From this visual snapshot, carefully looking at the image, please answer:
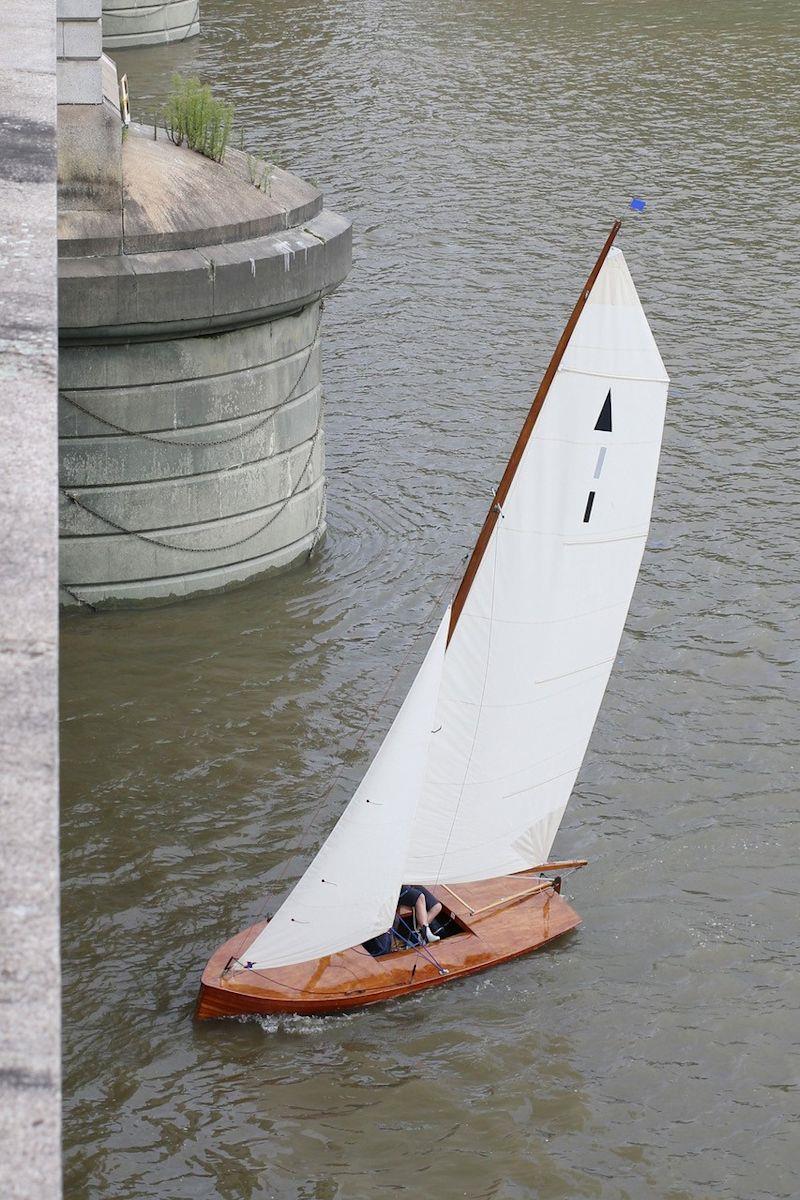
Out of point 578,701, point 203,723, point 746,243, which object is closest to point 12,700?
point 578,701

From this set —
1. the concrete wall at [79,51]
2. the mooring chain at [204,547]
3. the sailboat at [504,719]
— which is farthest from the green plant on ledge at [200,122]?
the sailboat at [504,719]

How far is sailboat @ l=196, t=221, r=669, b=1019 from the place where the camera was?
1116cm

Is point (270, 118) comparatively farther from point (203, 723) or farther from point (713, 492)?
point (203, 723)

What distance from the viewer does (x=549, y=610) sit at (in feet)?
38.7

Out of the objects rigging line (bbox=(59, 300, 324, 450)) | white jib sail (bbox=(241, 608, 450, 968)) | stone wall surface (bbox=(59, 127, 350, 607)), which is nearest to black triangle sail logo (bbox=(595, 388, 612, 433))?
white jib sail (bbox=(241, 608, 450, 968))

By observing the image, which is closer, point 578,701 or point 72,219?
point 578,701

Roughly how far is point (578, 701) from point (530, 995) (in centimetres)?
222

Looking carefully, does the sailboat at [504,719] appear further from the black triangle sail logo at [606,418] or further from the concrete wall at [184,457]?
the concrete wall at [184,457]

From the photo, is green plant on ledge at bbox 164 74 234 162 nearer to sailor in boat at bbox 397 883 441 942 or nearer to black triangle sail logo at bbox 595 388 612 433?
black triangle sail logo at bbox 595 388 612 433

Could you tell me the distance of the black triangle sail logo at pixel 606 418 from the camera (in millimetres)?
11242

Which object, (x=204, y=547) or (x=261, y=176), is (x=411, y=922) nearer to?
(x=204, y=547)

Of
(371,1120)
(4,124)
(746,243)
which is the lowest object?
(371,1120)

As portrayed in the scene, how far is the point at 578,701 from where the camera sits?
1242cm

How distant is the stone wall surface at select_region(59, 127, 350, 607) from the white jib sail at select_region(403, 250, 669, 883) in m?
4.78
